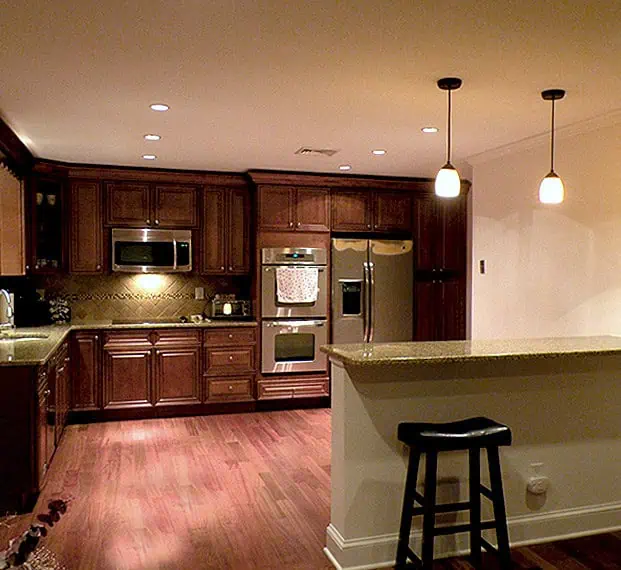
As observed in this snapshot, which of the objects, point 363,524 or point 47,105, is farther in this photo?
point 47,105

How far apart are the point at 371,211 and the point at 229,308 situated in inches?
70.4

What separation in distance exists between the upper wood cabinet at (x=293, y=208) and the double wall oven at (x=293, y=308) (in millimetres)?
240

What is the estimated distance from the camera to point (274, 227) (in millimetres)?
6195

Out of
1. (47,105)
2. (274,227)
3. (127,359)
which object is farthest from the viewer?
(274,227)

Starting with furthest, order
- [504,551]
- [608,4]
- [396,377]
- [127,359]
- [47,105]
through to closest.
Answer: [127,359] < [47,105] < [396,377] < [504,551] < [608,4]

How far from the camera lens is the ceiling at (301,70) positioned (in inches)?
95.5

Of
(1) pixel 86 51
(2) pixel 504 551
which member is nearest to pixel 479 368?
(2) pixel 504 551

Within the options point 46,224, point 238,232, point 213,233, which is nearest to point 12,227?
point 46,224

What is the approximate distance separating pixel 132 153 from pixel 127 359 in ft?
6.20

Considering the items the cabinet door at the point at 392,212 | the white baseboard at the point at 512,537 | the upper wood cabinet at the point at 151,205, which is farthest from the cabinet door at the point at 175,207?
the white baseboard at the point at 512,537

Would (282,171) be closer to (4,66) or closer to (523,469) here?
(4,66)

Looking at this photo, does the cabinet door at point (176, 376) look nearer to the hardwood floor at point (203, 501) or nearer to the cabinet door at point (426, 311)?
the hardwood floor at point (203, 501)

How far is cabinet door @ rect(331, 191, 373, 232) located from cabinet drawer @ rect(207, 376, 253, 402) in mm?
1806

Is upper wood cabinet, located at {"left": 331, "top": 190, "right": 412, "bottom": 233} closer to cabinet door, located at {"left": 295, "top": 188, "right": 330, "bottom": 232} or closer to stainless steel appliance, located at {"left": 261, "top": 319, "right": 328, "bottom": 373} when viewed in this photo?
cabinet door, located at {"left": 295, "top": 188, "right": 330, "bottom": 232}
